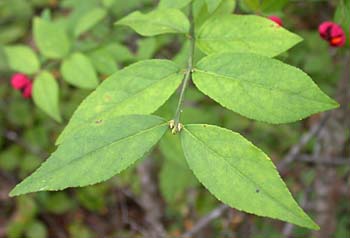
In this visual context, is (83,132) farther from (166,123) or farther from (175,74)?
(175,74)

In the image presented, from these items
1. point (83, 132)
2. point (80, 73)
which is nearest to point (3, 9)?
point (80, 73)

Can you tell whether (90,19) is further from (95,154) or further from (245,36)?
(95,154)

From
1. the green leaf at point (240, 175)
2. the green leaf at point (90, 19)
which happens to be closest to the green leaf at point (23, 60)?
the green leaf at point (90, 19)

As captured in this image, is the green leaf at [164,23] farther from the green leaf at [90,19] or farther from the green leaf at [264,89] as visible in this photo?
the green leaf at [90,19]

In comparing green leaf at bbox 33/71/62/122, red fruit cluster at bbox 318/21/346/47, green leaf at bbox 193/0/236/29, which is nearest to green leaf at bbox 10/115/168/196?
green leaf at bbox 193/0/236/29

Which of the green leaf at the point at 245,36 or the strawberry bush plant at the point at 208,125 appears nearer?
the strawberry bush plant at the point at 208,125

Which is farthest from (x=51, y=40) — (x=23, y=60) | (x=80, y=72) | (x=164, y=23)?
(x=164, y=23)
